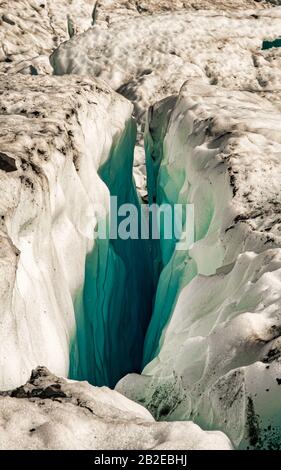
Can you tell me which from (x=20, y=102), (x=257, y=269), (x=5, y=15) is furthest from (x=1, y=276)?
(x=5, y=15)

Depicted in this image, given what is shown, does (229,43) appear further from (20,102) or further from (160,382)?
(160,382)

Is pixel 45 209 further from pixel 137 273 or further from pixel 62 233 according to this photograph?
pixel 137 273

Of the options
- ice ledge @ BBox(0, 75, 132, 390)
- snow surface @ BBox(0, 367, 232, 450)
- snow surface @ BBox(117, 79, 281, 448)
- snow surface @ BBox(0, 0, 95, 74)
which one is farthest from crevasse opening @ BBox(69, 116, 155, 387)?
snow surface @ BBox(0, 0, 95, 74)

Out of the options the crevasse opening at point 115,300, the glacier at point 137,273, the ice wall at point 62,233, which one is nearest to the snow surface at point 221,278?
the glacier at point 137,273

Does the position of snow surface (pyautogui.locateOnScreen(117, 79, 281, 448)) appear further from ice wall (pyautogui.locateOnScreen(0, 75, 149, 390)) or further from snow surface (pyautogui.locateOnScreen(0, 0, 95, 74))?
snow surface (pyautogui.locateOnScreen(0, 0, 95, 74))

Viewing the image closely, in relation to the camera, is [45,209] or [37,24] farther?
[37,24]

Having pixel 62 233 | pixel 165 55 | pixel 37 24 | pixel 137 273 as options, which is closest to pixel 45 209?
pixel 62 233
